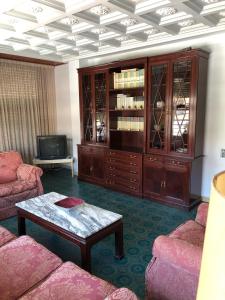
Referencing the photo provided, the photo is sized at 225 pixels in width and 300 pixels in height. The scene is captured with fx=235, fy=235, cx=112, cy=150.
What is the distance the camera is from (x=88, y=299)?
136 cm

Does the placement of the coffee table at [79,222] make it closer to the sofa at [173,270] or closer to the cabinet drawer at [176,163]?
the sofa at [173,270]

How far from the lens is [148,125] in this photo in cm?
378

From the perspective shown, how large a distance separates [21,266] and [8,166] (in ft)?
7.78

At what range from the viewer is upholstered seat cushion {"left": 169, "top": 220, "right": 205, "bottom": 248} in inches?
74.2

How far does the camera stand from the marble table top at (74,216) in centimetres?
212

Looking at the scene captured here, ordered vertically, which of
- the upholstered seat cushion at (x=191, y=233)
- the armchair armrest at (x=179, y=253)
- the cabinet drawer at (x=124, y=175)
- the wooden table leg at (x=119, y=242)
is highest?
the armchair armrest at (x=179, y=253)

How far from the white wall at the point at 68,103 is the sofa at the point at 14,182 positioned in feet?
5.82

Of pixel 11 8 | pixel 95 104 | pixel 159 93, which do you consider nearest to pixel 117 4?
pixel 11 8

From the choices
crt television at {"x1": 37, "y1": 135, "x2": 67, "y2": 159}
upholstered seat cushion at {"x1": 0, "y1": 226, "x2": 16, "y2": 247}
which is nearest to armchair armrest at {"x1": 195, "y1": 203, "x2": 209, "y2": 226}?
upholstered seat cushion at {"x1": 0, "y1": 226, "x2": 16, "y2": 247}

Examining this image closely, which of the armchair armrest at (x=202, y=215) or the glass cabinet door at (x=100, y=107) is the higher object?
the glass cabinet door at (x=100, y=107)

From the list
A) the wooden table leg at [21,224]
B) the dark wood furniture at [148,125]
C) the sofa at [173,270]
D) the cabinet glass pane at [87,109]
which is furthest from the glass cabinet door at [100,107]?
the sofa at [173,270]

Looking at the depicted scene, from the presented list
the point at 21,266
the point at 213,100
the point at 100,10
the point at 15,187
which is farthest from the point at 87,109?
the point at 21,266

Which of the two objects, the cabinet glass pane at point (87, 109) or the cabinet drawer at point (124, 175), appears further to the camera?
the cabinet glass pane at point (87, 109)

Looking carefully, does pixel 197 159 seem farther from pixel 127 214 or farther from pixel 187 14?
pixel 187 14
